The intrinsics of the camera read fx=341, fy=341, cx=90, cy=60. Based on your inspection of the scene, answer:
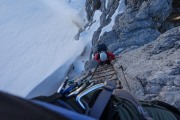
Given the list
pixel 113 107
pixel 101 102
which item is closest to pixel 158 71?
pixel 113 107

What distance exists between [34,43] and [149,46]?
21542mm

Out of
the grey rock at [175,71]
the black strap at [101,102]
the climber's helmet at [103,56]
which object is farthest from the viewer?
the climber's helmet at [103,56]

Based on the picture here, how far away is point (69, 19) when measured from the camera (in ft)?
103

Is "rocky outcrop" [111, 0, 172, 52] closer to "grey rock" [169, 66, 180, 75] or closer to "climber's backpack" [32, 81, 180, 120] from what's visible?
"grey rock" [169, 66, 180, 75]

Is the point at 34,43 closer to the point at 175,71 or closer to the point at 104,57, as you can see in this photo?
the point at 104,57

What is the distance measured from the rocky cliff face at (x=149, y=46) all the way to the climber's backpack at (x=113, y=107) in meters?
2.25

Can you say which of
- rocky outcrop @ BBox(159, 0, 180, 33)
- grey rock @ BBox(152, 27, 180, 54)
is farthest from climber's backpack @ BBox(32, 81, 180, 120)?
rocky outcrop @ BBox(159, 0, 180, 33)

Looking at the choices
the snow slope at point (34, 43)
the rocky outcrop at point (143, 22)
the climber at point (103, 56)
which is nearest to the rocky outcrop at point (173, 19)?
the rocky outcrop at point (143, 22)

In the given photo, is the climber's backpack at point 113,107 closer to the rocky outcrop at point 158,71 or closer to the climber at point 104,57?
the rocky outcrop at point 158,71

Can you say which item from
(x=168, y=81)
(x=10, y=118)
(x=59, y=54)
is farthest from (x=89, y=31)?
(x=10, y=118)

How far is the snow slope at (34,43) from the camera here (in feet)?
67.1

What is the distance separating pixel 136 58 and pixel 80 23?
20.8 metres

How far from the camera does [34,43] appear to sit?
28359mm

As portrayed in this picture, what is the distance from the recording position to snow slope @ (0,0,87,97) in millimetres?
20453
